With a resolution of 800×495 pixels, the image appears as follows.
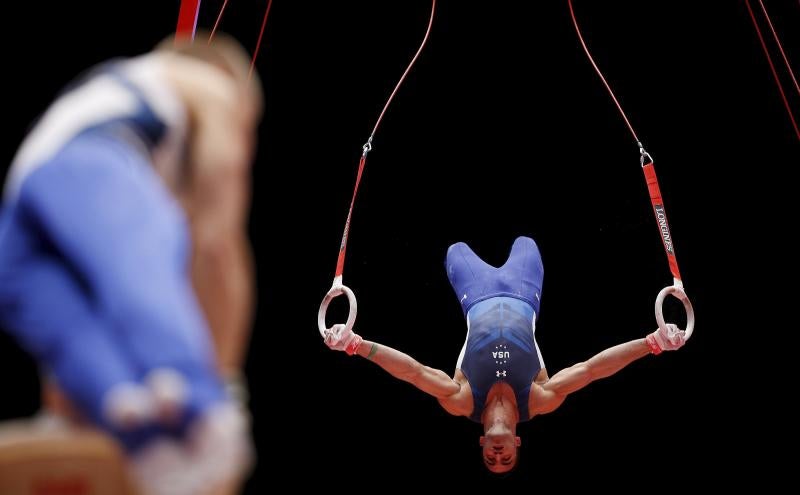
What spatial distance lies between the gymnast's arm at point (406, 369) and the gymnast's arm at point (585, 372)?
394 millimetres

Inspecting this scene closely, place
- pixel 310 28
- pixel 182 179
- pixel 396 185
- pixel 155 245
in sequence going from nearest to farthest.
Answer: pixel 155 245
pixel 182 179
pixel 310 28
pixel 396 185

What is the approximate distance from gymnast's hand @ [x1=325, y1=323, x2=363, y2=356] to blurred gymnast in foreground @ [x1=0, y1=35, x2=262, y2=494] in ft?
7.37

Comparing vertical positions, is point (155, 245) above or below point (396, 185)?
below

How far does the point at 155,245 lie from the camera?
143 cm

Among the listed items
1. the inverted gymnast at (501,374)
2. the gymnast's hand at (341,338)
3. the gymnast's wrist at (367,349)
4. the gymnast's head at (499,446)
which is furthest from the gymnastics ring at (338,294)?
the gymnast's head at (499,446)

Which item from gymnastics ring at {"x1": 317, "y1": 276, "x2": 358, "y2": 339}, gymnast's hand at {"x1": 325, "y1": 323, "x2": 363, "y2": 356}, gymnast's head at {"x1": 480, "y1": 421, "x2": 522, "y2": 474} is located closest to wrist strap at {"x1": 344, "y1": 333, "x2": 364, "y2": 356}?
gymnast's hand at {"x1": 325, "y1": 323, "x2": 363, "y2": 356}

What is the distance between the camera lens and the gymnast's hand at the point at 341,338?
4.03 metres

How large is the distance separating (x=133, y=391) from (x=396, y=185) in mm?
3650

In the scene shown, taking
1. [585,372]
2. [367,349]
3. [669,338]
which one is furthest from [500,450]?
[669,338]

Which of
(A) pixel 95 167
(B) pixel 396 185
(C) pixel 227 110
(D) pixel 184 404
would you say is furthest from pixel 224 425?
(B) pixel 396 185

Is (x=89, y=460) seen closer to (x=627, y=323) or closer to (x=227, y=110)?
(x=227, y=110)

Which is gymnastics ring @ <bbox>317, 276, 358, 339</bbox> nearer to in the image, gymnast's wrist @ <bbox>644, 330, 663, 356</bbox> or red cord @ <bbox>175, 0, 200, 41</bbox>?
gymnast's wrist @ <bbox>644, 330, 663, 356</bbox>

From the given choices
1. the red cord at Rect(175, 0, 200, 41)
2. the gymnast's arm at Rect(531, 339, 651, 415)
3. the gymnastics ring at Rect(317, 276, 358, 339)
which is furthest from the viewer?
the gymnast's arm at Rect(531, 339, 651, 415)

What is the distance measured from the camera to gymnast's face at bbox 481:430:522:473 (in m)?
4.45
